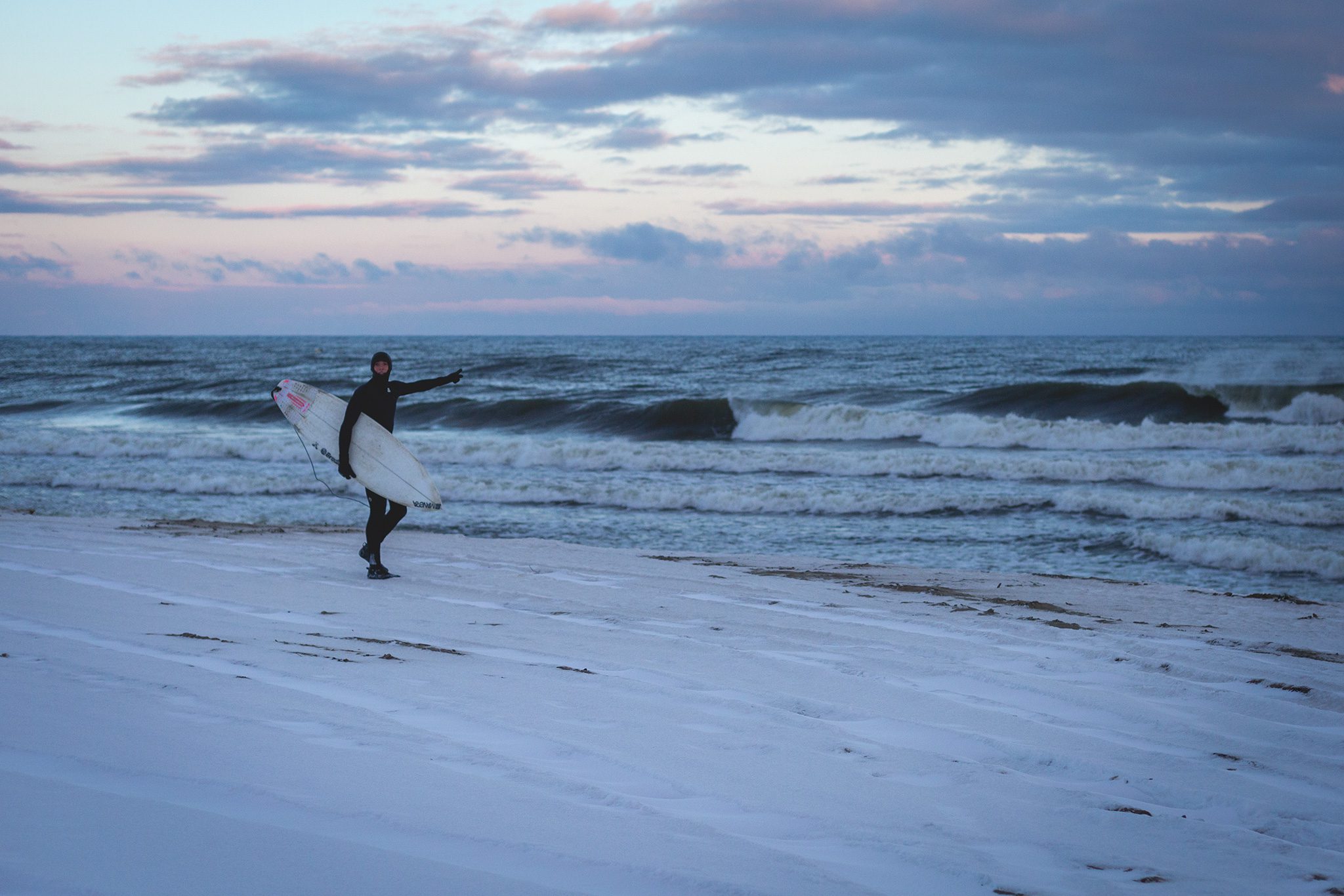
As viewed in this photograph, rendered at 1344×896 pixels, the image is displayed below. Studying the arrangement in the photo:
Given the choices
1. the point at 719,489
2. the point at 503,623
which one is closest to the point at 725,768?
the point at 503,623

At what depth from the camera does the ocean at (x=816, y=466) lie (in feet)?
33.3

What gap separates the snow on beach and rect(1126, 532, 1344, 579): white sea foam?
2.96m

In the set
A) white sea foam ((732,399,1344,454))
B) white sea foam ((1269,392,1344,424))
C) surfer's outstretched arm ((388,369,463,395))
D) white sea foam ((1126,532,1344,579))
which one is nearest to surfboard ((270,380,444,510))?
surfer's outstretched arm ((388,369,463,395))

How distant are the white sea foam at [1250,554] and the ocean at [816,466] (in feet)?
0.08

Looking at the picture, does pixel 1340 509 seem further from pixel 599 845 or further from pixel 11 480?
pixel 11 480

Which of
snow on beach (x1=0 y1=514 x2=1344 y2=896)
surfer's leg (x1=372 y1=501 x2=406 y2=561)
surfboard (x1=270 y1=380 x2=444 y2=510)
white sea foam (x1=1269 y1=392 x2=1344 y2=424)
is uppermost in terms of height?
white sea foam (x1=1269 y1=392 x2=1344 y2=424)

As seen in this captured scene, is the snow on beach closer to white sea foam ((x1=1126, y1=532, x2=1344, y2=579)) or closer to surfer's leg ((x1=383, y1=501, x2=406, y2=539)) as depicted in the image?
surfer's leg ((x1=383, y1=501, x2=406, y2=539))

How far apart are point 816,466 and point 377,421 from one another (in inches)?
378

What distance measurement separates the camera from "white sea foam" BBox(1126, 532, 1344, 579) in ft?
28.9

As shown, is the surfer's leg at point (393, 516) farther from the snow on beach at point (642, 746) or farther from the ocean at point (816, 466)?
the snow on beach at point (642, 746)

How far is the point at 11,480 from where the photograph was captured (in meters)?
14.3

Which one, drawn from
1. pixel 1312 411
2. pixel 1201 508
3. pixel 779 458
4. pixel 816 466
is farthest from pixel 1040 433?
pixel 1312 411

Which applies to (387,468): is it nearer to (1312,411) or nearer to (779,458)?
(779,458)

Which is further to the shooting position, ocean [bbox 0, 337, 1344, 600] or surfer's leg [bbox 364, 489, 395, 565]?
ocean [bbox 0, 337, 1344, 600]
